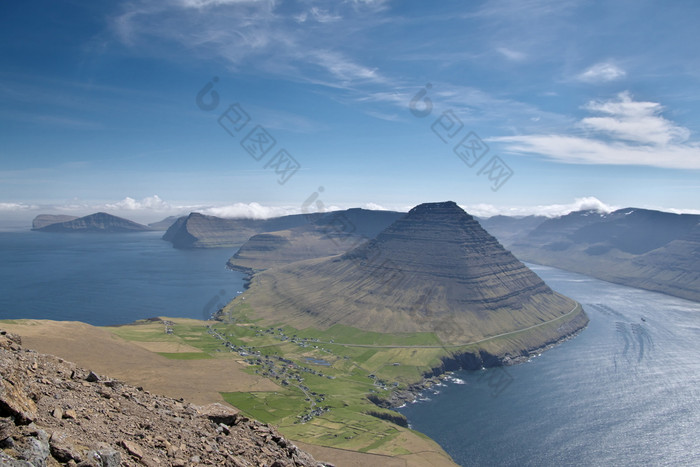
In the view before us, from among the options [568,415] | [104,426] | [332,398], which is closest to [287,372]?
[332,398]

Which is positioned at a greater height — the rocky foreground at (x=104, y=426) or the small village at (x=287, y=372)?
the rocky foreground at (x=104, y=426)

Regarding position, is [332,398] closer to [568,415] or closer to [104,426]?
[568,415]

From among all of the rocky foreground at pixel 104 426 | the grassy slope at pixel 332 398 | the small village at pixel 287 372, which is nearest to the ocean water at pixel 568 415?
the grassy slope at pixel 332 398

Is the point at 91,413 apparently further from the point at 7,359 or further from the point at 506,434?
the point at 506,434

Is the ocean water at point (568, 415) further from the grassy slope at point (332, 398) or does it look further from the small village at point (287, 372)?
the small village at point (287, 372)

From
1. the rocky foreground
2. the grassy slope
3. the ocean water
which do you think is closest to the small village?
the grassy slope
